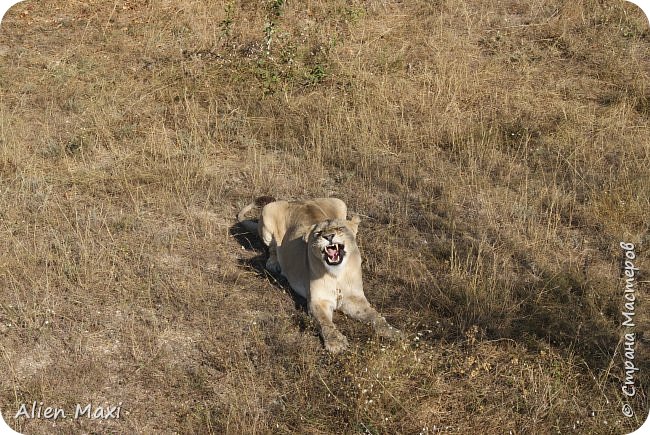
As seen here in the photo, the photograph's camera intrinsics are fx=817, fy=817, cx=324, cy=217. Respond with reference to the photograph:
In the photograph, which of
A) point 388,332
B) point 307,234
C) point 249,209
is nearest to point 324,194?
point 249,209

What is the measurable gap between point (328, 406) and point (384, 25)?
21.7 feet

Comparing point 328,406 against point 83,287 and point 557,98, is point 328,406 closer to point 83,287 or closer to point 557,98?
point 83,287

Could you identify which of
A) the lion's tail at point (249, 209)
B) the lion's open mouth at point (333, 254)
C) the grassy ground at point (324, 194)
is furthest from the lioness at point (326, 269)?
the lion's tail at point (249, 209)

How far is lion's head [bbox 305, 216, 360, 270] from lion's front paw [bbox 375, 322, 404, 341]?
0.53 m

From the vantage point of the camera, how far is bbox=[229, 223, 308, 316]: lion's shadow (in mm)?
6217

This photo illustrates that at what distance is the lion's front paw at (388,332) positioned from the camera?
5.41 meters

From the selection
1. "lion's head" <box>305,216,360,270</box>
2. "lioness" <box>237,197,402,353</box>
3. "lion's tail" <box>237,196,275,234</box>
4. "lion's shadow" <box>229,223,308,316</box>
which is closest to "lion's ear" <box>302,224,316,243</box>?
"lioness" <box>237,197,402,353</box>

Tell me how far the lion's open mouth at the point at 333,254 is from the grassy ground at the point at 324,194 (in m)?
0.47

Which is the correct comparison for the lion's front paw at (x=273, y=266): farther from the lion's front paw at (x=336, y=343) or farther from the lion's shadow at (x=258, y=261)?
the lion's front paw at (x=336, y=343)

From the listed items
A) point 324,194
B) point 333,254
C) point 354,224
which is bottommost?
point 324,194

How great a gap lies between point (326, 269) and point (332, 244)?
20 centimetres

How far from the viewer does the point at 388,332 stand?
5.49m

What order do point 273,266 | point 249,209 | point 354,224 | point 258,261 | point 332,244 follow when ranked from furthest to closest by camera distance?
point 249,209, point 258,261, point 273,266, point 354,224, point 332,244

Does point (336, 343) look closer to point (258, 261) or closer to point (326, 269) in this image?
point (326, 269)
